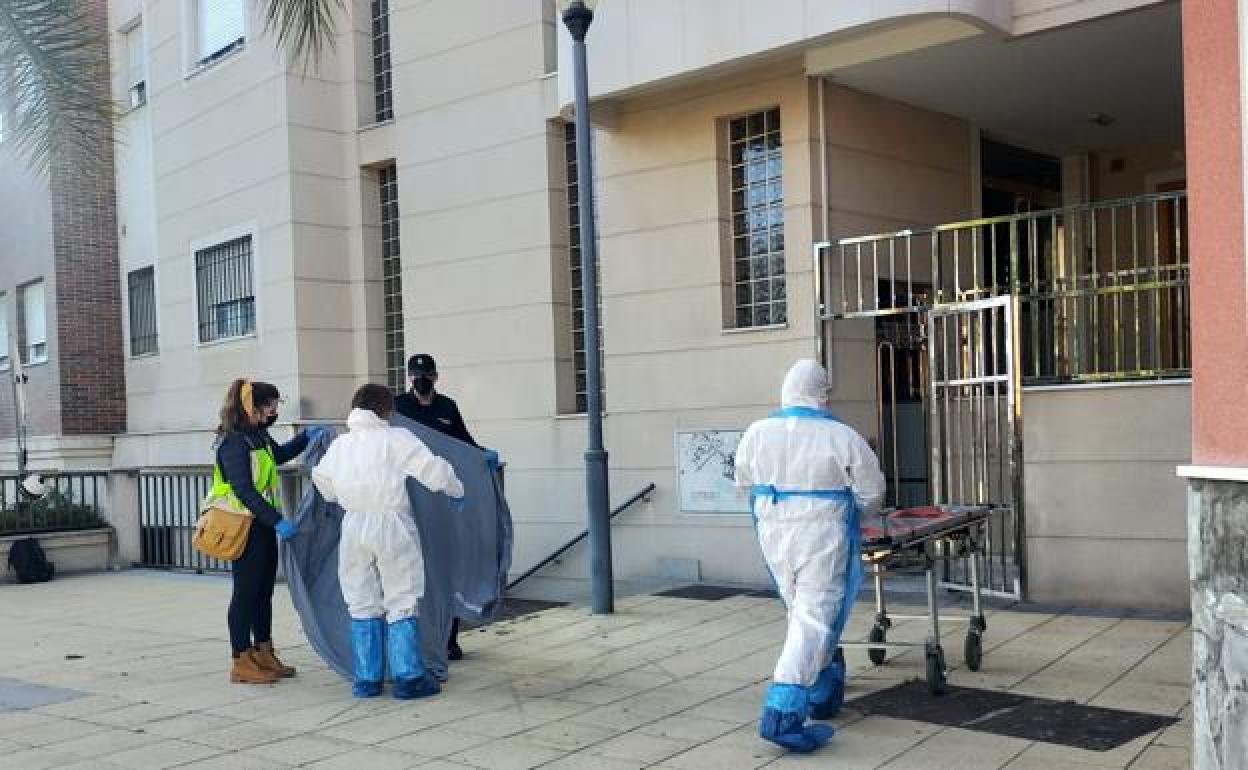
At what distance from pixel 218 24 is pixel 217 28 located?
0.19ft

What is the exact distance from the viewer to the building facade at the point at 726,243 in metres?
8.55

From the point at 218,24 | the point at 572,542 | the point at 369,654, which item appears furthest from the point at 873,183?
the point at 218,24

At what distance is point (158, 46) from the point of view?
55.3 feet

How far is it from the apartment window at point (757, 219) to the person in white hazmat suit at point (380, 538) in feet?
14.8

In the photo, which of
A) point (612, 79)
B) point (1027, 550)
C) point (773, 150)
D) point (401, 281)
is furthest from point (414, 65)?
point (1027, 550)

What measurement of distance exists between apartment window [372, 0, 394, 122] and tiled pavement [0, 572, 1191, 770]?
24.6 ft

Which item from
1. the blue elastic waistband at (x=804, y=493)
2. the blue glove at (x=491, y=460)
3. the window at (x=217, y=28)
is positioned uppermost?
the window at (x=217, y=28)

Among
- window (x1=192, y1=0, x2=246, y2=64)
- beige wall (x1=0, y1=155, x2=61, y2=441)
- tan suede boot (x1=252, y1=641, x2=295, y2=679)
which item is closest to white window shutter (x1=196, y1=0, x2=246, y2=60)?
window (x1=192, y1=0, x2=246, y2=64)

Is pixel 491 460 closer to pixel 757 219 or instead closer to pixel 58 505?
pixel 757 219

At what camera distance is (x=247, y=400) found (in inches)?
281

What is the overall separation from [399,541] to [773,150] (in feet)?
17.9

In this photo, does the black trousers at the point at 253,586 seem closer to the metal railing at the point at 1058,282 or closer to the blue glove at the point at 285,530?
the blue glove at the point at 285,530

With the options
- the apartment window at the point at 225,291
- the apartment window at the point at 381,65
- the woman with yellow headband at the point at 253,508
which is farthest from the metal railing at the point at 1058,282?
the apartment window at the point at 225,291

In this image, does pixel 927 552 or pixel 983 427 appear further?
pixel 983 427
